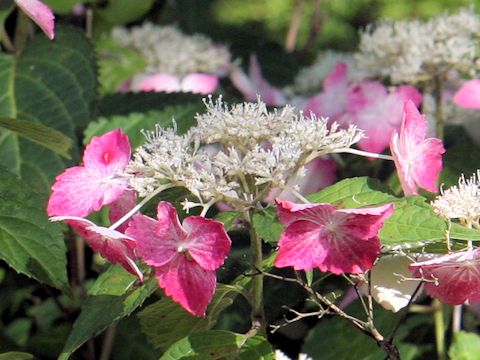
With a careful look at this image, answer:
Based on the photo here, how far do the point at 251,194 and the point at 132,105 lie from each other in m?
0.53

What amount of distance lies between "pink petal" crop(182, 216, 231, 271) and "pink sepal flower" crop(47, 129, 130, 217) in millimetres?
88

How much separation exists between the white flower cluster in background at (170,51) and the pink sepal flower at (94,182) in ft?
2.21

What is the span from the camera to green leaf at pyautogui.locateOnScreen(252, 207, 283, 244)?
0.73 m

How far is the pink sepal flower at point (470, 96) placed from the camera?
117 cm

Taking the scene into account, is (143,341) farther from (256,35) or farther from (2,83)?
(256,35)

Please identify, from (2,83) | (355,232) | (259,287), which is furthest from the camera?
(2,83)

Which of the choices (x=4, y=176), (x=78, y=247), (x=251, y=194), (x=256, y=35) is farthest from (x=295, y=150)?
(x=256, y=35)

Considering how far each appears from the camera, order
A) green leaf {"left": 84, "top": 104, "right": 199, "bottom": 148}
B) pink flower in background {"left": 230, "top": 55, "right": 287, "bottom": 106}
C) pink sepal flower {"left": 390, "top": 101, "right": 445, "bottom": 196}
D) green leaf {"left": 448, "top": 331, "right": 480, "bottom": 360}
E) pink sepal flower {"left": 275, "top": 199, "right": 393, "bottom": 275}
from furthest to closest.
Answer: pink flower in background {"left": 230, "top": 55, "right": 287, "bottom": 106}
green leaf {"left": 84, "top": 104, "right": 199, "bottom": 148}
green leaf {"left": 448, "top": 331, "right": 480, "bottom": 360}
pink sepal flower {"left": 390, "top": 101, "right": 445, "bottom": 196}
pink sepal flower {"left": 275, "top": 199, "right": 393, "bottom": 275}

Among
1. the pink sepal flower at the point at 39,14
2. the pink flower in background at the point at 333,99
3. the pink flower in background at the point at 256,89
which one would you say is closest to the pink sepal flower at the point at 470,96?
the pink flower in background at the point at 333,99

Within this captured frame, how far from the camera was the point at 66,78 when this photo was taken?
1.20 meters

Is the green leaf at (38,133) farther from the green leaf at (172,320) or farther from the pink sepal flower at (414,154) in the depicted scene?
the pink sepal flower at (414,154)

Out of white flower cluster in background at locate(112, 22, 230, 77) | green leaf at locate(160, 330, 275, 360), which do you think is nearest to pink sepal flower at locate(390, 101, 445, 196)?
green leaf at locate(160, 330, 275, 360)

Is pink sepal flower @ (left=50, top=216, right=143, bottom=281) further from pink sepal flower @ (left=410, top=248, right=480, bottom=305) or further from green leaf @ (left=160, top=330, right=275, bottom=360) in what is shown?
pink sepal flower @ (left=410, top=248, right=480, bottom=305)

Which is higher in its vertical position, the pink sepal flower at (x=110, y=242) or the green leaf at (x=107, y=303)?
the pink sepal flower at (x=110, y=242)
